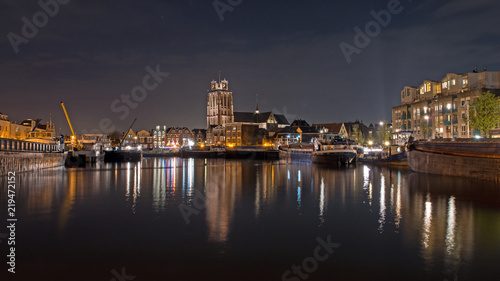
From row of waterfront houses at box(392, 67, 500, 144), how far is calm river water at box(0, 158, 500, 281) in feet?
151

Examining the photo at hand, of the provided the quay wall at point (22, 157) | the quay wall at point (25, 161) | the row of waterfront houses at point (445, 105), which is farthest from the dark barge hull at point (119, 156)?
the row of waterfront houses at point (445, 105)

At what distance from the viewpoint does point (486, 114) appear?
5934 centimetres

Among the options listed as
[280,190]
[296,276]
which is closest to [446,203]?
[280,190]

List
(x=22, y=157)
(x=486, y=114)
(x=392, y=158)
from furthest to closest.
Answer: (x=392, y=158) < (x=486, y=114) < (x=22, y=157)

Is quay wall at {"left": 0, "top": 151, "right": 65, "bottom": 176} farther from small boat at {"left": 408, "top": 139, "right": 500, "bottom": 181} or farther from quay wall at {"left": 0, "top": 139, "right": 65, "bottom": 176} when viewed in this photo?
small boat at {"left": 408, "top": 139, "right": 500, "bottom": 181}

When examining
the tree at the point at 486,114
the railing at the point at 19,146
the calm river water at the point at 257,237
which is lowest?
the calm river water at the point at 257,237

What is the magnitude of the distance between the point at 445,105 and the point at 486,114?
60.0 feet

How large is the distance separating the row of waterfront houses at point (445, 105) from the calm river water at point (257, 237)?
46032 mm

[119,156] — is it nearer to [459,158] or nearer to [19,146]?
[19,146]

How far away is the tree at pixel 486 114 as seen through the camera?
59.1 meters

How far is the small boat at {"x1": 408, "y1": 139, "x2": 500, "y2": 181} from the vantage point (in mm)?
37125

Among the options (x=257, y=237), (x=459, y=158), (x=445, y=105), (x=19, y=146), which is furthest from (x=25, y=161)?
(x=445, y=105)

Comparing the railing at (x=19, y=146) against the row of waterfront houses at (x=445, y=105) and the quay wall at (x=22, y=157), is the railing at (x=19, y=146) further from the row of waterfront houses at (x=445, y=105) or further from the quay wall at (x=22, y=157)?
the row of waterfront houses at (x=445, y=105)

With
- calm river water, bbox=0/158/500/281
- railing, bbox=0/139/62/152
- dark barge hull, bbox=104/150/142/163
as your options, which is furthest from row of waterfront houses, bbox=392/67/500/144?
dark barge hull, bbox=104/150/142/163
